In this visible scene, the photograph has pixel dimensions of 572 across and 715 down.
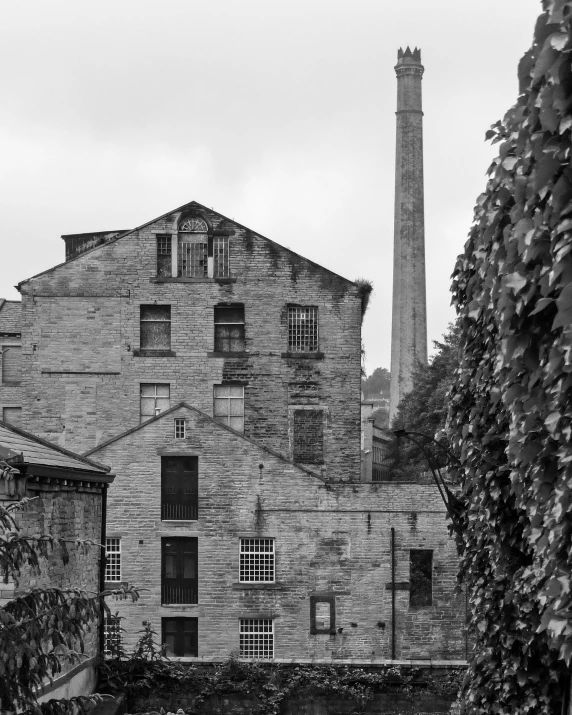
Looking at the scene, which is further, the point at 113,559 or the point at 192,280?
the point at 192,280

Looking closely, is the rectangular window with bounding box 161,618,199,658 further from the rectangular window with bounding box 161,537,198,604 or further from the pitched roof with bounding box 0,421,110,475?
the pitched roof with bounding box 0,421,110,475

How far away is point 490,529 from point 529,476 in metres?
3.40

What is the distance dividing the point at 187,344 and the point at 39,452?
2410 cm

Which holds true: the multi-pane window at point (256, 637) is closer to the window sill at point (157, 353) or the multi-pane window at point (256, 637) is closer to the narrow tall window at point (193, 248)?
the window sill at point (157, 353)

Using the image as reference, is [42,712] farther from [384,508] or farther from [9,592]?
[384,508]

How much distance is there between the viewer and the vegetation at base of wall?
1986 cm

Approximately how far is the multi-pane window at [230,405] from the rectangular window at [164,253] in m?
4.45

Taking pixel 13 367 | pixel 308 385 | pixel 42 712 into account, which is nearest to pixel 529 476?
pixel 42 712

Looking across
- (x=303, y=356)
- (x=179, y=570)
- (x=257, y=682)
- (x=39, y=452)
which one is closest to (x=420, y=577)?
(x=179, y=570)

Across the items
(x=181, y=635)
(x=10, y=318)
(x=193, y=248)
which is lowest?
(x=181, y=635)

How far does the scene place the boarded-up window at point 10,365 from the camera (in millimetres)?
55994

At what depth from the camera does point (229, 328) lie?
41.6 m

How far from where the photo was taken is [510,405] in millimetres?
8758

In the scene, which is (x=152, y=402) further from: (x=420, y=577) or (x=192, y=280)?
(x=420, y=577)
